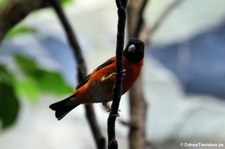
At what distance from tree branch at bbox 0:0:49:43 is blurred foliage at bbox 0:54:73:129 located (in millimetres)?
164

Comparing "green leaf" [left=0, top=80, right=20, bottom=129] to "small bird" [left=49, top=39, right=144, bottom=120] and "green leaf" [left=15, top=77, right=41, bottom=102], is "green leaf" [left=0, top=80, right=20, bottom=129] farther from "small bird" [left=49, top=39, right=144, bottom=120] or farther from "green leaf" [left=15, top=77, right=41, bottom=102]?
"small bird" [left=49, top=39, right=144, bottom=120]

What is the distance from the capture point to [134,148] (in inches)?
39.5

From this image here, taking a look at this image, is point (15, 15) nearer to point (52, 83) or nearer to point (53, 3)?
point (53, 3)

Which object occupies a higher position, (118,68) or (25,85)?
(118,68)

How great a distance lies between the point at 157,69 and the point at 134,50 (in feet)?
5.91

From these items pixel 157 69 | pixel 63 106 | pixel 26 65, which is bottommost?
pixel 157 69

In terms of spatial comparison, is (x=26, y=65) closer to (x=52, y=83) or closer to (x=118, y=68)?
(x=52, y=83)

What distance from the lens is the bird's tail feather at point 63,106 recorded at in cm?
56

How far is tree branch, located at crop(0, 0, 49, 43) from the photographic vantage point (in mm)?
896

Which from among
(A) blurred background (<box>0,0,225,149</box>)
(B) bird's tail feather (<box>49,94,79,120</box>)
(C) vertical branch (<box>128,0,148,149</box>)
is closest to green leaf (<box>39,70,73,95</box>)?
(C) vertical branch (<box>128,0,148,149</box>)

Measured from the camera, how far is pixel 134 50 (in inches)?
20.8

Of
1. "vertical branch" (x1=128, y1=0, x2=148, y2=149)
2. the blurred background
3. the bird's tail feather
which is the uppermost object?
the bird's tail feather

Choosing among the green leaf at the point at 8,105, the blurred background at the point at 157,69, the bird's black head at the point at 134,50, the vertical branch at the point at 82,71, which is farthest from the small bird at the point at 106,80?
the blurred background at the point at 157,69

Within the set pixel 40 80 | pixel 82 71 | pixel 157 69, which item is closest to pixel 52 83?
pixel 40 80
